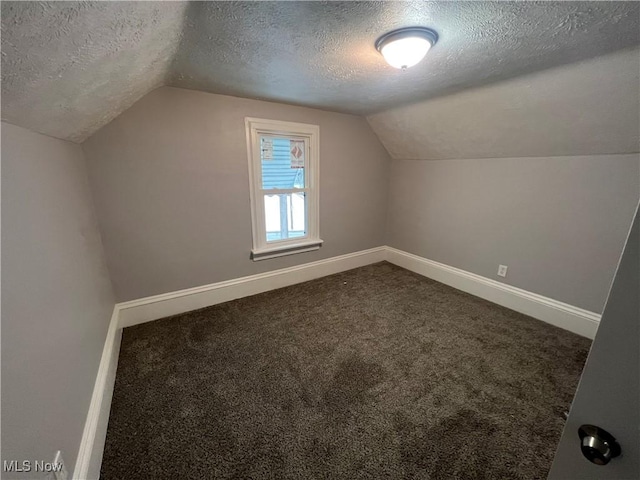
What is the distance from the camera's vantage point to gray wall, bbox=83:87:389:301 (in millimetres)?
2051

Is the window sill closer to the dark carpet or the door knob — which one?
the dark carpet

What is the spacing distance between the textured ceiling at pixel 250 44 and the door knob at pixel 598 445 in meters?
1.44

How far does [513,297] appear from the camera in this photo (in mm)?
2639

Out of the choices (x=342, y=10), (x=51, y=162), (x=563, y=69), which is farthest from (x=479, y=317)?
(x=51, y=162)

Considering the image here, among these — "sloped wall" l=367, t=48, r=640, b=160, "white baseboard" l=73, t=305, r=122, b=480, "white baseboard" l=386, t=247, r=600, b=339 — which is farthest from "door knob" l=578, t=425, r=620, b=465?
"white baseboard" l=386, t=247, r=600, b=339

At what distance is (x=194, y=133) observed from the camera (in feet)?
7.44

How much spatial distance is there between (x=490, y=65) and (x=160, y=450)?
286cm

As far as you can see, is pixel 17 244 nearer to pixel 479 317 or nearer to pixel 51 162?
pixel 51 162

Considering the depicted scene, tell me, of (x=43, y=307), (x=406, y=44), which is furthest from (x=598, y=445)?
(x=43, y=307)

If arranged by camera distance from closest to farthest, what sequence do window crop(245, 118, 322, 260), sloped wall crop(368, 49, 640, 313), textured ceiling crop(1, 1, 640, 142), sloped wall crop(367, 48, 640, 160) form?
textured ceiling crop(1, 1, 640, 142)
sloped wall crop(367, 48, 640, 160)
sloped wall crop(368, 49, 640, 313)
window crop(245, 118, 322, 260)

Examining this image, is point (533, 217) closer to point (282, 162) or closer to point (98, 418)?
point (282, 162)

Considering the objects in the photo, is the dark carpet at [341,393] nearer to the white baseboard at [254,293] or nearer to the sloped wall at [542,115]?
the white baseboard at [254,293]

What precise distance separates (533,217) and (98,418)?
3.53 metres

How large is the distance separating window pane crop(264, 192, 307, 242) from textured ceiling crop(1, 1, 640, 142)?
4.42 ft
